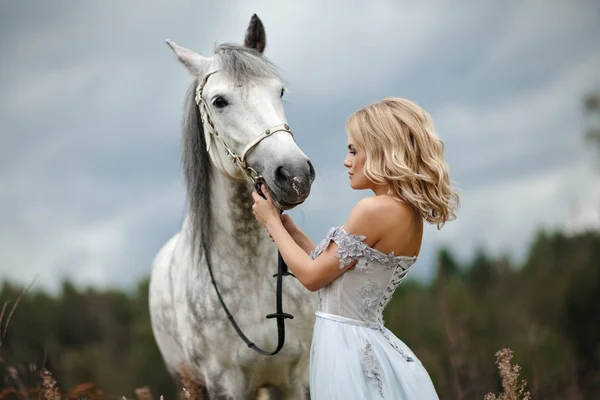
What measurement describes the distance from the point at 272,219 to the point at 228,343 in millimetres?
1264

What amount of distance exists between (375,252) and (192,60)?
6.29 feet

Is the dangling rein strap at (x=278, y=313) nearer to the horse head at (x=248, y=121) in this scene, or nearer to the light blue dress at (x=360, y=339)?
the horse head at (x=248, y=121)

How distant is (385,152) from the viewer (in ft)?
9.61

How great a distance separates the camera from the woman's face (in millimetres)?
3062

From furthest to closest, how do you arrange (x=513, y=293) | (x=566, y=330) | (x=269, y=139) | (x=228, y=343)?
(x=513, y=293)
(x=566, y=330)
(x=228, y=343)
(x=269, y=139)

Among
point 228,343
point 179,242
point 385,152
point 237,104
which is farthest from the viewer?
point 179,242

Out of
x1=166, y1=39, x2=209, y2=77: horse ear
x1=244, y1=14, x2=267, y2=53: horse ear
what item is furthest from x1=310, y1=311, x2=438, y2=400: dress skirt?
x1=244, y1=14, x2=267, y2=53: horse ear

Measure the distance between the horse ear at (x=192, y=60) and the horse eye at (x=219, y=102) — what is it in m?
0.40

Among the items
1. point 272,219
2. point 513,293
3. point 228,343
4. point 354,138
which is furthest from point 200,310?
point 513,293

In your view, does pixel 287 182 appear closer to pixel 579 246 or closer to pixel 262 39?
pixel 262 39

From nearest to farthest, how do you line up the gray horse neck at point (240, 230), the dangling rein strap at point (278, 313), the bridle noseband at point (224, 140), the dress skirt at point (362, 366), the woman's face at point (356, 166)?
the dress skirt at point (362, 366), the woman's face at point (356, 166), the bridle noseband at point (224, 140), the dangling rein strap at point (278, 313), the gray horse neck at point (240, 230)

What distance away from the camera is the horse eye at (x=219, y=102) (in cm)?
376

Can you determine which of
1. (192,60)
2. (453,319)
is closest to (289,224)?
(192,60)

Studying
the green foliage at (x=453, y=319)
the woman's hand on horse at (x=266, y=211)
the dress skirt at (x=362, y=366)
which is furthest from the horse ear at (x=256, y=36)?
the green foliage at (x=453, y=319)
